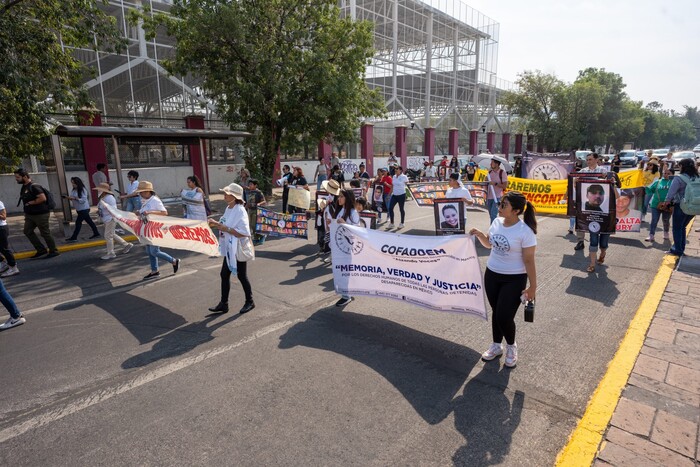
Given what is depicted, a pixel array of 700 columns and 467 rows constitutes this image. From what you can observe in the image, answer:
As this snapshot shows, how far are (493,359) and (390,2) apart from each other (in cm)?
3557

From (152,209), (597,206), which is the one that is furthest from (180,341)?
(597,206)

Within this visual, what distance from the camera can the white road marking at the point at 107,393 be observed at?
347 centimetres

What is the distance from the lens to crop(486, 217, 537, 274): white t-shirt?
153 inches

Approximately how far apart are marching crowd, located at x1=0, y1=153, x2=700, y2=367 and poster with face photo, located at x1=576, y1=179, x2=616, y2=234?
0.10 m

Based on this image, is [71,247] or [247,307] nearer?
[247,307]

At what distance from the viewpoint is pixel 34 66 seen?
1073 centimetres

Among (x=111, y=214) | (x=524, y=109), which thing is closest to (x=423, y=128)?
(x=524, y=109)

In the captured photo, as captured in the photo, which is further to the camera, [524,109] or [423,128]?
[524,109]

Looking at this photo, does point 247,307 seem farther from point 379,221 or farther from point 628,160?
point 628,160

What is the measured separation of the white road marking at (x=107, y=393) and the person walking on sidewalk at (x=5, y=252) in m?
4.97

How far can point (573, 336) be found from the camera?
16.3ft

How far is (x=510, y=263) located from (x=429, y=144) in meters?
32.5

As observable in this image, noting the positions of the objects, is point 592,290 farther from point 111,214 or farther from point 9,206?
point 9,206

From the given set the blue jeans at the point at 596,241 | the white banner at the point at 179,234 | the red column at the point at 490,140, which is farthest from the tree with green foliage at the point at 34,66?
the red column at the point at 490,140
